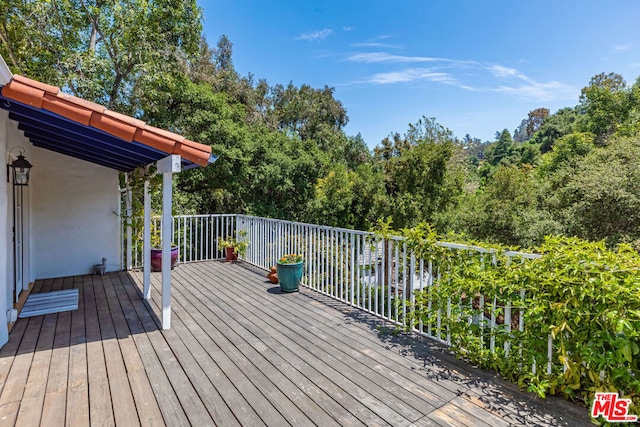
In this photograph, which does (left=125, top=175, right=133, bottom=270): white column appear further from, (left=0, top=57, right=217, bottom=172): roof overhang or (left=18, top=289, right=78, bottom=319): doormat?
(left=0, top=57, right=217, bottom=172): roof overhang

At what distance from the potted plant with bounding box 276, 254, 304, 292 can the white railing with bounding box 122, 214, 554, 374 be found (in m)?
0.34

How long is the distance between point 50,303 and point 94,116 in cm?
316

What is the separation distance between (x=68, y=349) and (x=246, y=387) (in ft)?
6.66

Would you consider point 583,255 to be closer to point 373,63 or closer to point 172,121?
point 172,121

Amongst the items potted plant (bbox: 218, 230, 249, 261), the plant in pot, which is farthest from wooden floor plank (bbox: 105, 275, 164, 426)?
potted plant (bbox: 218, 230, 249, 261)

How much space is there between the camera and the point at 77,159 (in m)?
6.06

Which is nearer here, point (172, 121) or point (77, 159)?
point (77, 159)

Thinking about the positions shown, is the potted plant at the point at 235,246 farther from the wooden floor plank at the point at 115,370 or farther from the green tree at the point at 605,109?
the green tree at the point at 605,109

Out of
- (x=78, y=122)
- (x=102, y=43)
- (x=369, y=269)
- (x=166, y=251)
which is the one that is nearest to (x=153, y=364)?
(x=166, y=251)

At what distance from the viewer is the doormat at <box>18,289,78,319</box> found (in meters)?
4.28

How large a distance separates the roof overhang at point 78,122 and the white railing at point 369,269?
2370 mm

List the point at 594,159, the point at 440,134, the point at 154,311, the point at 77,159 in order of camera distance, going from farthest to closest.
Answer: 1. the point at 440,134
2. the point at 594,159
3. the point at 77,159
4. the point at 154,311

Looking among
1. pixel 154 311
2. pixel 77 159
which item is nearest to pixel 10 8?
pixel 77 159

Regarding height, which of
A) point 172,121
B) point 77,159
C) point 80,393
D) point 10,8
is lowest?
point 80,393
